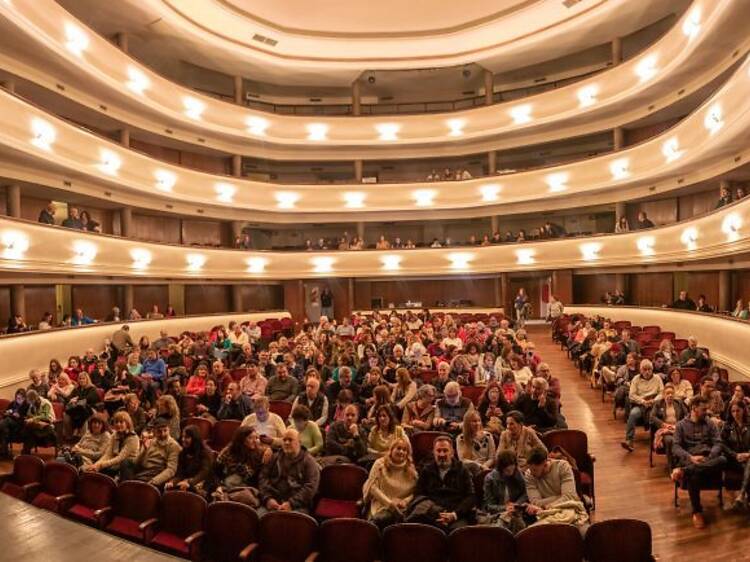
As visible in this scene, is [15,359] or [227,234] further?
[227,234]

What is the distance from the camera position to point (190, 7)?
19.8 metres

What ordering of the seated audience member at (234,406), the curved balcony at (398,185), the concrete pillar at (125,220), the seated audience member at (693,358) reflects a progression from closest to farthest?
the seated audience member at (234,406) < the seated audience member at (693,358) < the curved balcony at (398,185) < the concrete pillar at (125,220)

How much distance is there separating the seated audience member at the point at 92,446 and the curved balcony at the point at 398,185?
8.85 metres

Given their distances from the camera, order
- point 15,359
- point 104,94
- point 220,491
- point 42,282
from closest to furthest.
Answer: point 220,491
point 15,359
point 42,282
point 104,94

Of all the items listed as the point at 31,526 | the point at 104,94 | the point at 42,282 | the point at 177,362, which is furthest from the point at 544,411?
the point at 104,94

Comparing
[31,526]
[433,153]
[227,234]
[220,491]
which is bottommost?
[220,491]

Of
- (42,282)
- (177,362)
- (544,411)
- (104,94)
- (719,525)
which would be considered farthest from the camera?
(104,94)

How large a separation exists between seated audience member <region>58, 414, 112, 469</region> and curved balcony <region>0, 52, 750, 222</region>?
8848 mm

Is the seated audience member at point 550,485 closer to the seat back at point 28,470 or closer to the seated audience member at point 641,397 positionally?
the seated audience member at point 641,397

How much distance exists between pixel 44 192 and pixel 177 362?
8.54m

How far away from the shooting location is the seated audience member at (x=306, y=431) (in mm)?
6281

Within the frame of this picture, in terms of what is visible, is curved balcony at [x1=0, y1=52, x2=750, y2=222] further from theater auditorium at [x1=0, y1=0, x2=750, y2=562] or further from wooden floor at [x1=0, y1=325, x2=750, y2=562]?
wooden floor at [x1=0, y1=325, x2=750, y2=562]

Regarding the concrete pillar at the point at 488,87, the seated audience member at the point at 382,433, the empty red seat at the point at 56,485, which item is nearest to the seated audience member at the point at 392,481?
the seated audience member at the point at 382,433

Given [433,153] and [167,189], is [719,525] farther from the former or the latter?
[433,153]
